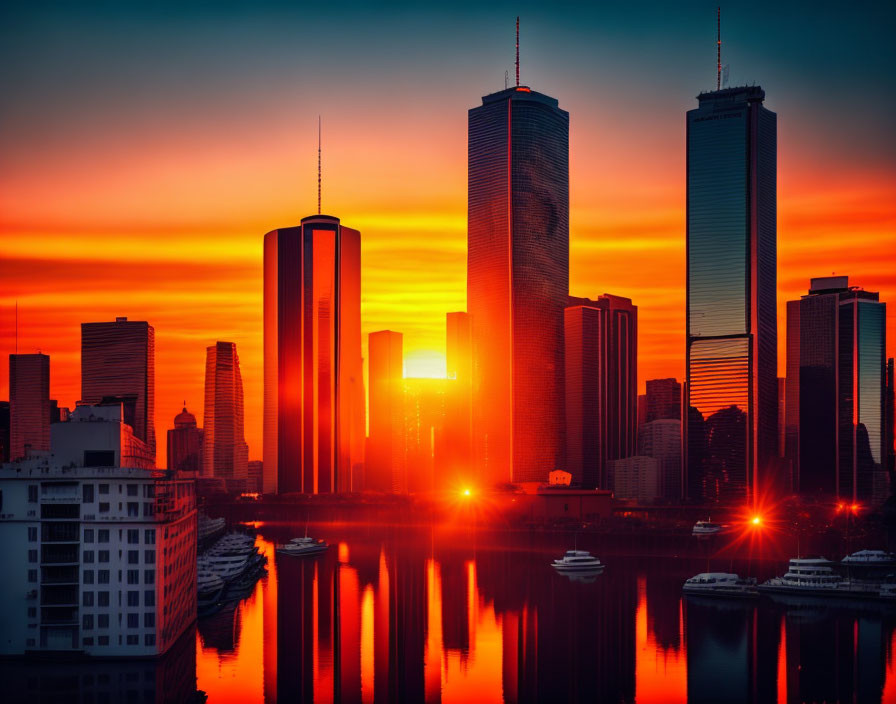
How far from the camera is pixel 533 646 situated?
109 metres

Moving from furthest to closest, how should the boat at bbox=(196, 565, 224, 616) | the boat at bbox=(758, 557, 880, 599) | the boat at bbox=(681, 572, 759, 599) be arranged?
1. the boat at bbox=(758, 557, 880, 599)
2. the boat at bbox=(681, 572, 759, 599)
3. the boat at bbox=(196, 565, 224, 616)

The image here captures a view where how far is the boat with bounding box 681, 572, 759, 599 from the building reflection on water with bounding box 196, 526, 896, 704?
12.7 feet

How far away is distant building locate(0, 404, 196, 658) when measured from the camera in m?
88.2

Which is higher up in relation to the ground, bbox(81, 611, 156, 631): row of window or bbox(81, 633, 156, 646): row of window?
bbox(81, 611, 156, 631): row of window

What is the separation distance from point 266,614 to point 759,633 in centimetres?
5833

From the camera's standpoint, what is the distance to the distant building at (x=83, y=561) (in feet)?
290

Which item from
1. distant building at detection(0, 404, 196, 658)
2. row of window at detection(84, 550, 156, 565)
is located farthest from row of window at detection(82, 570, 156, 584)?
row of window at detection(84, 550, 156, 565)

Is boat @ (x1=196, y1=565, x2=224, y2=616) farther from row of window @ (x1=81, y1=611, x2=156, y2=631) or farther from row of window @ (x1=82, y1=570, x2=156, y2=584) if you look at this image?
row of window @ (x1=82, y1=570, x2=156, y2=584)

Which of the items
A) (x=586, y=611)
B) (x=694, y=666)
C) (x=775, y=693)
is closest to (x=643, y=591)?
(x=586, y=611)

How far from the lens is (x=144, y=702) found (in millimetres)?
80125

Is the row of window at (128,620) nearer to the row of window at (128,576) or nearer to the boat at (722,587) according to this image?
the row of window at (128,576)

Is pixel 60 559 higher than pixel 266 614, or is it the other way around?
pixel 60 559

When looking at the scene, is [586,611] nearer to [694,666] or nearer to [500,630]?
[500,630]

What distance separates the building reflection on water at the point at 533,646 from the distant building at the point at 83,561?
8.69m
